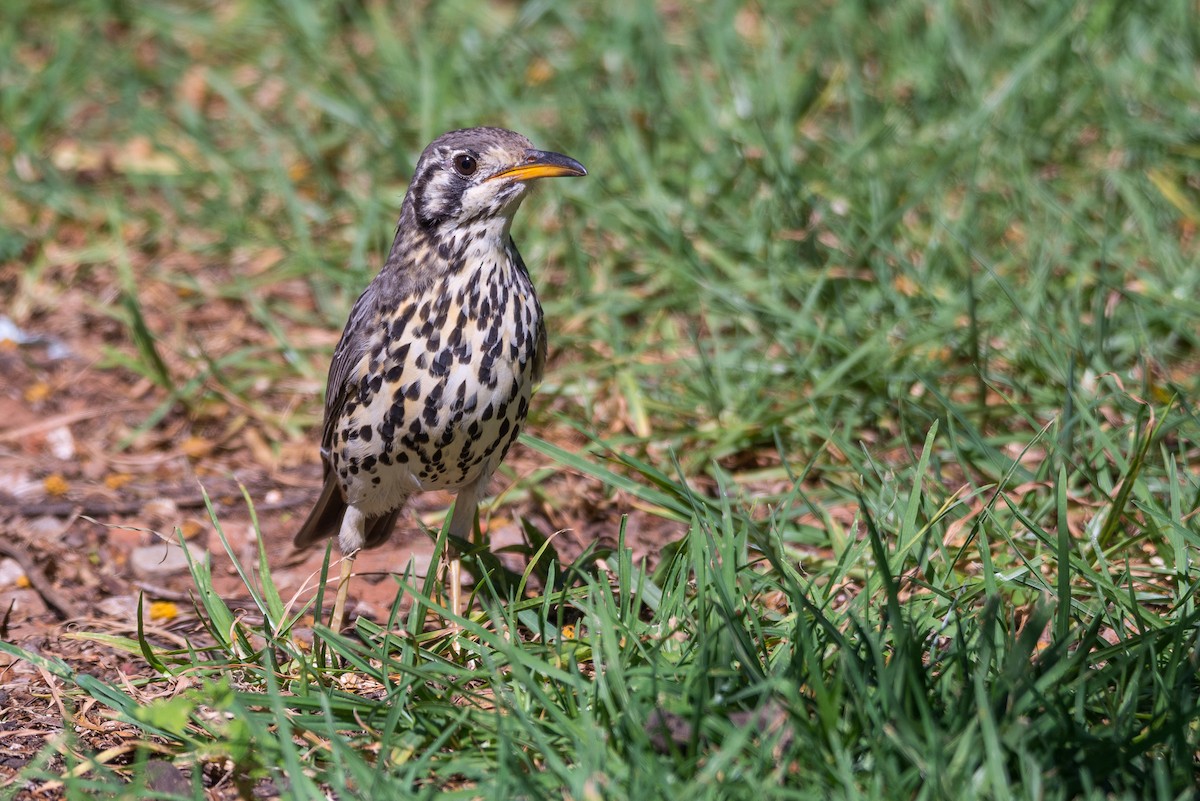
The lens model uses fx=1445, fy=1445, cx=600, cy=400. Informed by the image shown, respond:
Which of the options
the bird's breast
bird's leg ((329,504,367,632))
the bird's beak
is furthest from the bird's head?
bird's leg ((329,504,367,632))

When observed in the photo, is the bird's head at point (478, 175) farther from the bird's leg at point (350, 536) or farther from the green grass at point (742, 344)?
the bird's leg at point (350, 536)

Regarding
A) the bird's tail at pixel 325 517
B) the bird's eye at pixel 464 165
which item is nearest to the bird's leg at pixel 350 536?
the bird's tail at pixel 325 517

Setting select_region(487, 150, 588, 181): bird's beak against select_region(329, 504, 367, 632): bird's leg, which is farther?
select_region(329, 504, 367, 632): bird's leg

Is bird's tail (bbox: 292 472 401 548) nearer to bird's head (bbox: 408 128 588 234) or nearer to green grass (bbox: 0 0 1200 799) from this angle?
green grass (bbox: 0 0 1200 799)

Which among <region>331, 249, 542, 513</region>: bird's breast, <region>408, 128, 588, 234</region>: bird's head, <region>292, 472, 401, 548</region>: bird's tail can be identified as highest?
<region>408, 128, 588, 234</region>: bird's head

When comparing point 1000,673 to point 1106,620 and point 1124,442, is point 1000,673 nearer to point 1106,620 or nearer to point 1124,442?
point 1106,620

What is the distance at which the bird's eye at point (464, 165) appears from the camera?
447cm

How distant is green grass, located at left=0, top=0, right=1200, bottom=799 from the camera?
11.5 feet

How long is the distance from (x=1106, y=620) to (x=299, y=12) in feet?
20.8

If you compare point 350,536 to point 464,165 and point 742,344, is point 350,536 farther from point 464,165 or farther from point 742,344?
point 742,344

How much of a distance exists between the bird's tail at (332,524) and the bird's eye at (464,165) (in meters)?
1.27

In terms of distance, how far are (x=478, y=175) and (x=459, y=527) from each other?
48.4 inches

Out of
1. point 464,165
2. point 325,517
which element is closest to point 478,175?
point 464,165

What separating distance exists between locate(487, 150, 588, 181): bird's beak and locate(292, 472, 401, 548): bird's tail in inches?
51.6
